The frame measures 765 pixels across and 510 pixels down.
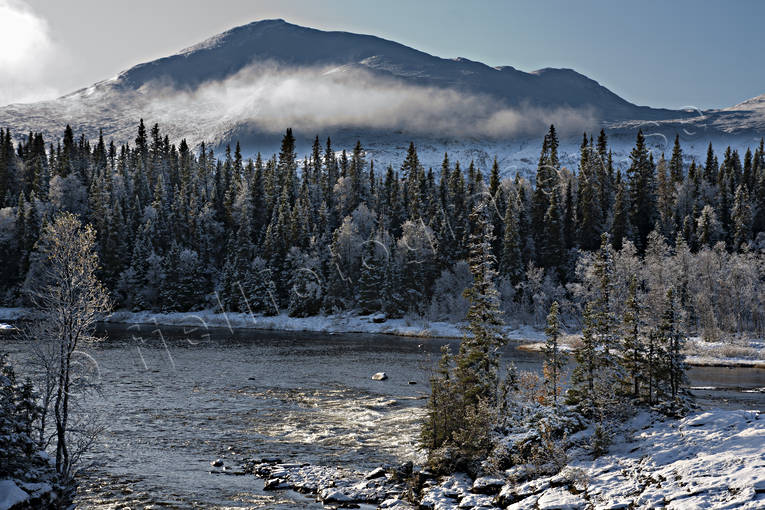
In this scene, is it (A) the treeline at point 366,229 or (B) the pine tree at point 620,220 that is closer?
(A) the treeline at point 366,229

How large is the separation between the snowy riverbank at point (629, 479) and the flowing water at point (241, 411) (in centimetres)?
216

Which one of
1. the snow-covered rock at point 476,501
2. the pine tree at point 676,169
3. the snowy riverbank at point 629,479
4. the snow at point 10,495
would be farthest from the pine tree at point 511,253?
the snow at point 10,495

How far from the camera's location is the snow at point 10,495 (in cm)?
1767

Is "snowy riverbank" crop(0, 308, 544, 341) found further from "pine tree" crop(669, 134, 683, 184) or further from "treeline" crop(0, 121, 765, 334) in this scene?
"pine tree" crop(669, 134, 683, 184)

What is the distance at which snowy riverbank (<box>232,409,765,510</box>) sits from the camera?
59.1 ft

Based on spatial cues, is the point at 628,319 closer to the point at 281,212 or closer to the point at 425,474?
the point at 425,474

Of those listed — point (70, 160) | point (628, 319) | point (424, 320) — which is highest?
point (70, 160)

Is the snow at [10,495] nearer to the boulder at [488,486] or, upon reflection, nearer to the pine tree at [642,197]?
the boulder at [488,486]

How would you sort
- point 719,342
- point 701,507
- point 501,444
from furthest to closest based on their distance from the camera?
1. point 719,342
2. point 501,444
3. point 701,507

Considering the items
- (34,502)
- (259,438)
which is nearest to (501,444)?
(259,438)

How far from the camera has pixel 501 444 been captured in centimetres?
2497

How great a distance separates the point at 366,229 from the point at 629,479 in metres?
105

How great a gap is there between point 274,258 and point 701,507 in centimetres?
10606

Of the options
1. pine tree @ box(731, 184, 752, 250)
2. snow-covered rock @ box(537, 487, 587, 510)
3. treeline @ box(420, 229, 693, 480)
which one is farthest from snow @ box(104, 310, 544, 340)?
snow-covered rock @ box(537, 487, 587, 510)
